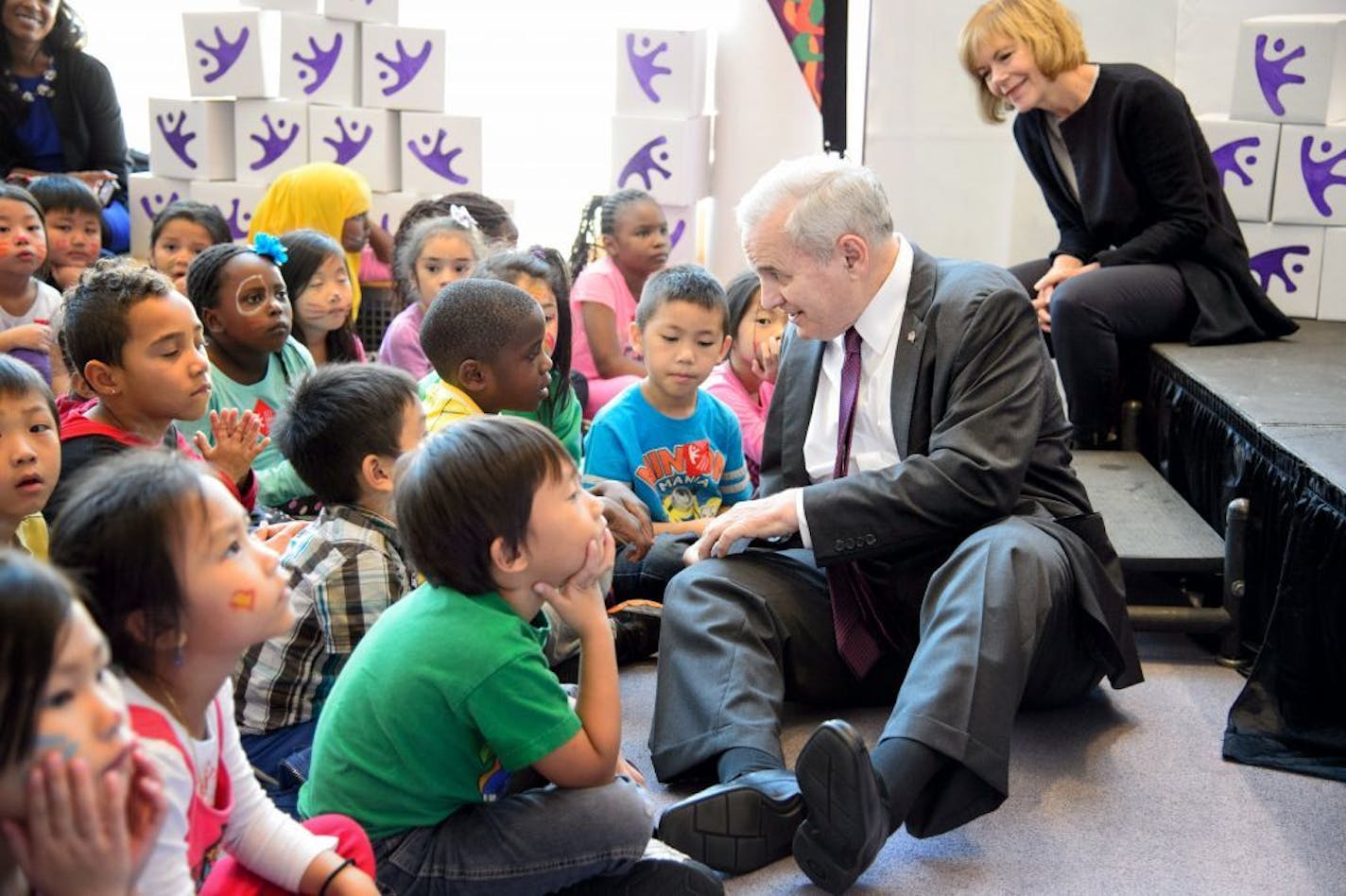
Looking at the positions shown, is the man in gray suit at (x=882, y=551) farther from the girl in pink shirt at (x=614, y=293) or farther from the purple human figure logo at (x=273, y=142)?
the purple human figure logo at (x=273, y=142)

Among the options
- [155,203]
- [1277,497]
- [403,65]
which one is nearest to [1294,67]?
[1277,497]

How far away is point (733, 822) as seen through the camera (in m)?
1.85

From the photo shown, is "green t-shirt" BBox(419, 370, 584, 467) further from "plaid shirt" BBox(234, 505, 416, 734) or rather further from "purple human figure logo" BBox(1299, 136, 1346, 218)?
"purple human figure logo" BBox(1299, 136, 1346, 218)

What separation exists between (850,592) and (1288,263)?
254 centimetres

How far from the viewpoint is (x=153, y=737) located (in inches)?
46.8

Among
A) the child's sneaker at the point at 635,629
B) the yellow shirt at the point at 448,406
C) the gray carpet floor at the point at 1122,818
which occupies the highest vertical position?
the yellow shirt at the point at 448,406

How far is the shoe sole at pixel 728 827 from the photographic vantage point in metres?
1.84

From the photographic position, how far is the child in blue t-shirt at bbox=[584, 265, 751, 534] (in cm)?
280

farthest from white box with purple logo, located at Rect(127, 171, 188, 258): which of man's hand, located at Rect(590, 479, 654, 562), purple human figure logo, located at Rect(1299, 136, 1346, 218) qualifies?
purple human figure logo, located at Rect(1299, 136, 1346, 218)

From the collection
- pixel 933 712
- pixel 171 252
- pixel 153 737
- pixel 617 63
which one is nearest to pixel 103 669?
pixel 153 737

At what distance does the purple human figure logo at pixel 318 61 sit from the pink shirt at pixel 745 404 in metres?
2.21

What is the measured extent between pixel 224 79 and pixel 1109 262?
9.70ft

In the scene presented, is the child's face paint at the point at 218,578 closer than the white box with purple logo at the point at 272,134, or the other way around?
the child's face paint at the point at 218,578

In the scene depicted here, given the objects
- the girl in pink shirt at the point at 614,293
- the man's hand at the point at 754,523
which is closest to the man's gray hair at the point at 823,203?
the man's hand at the point at 754,523
